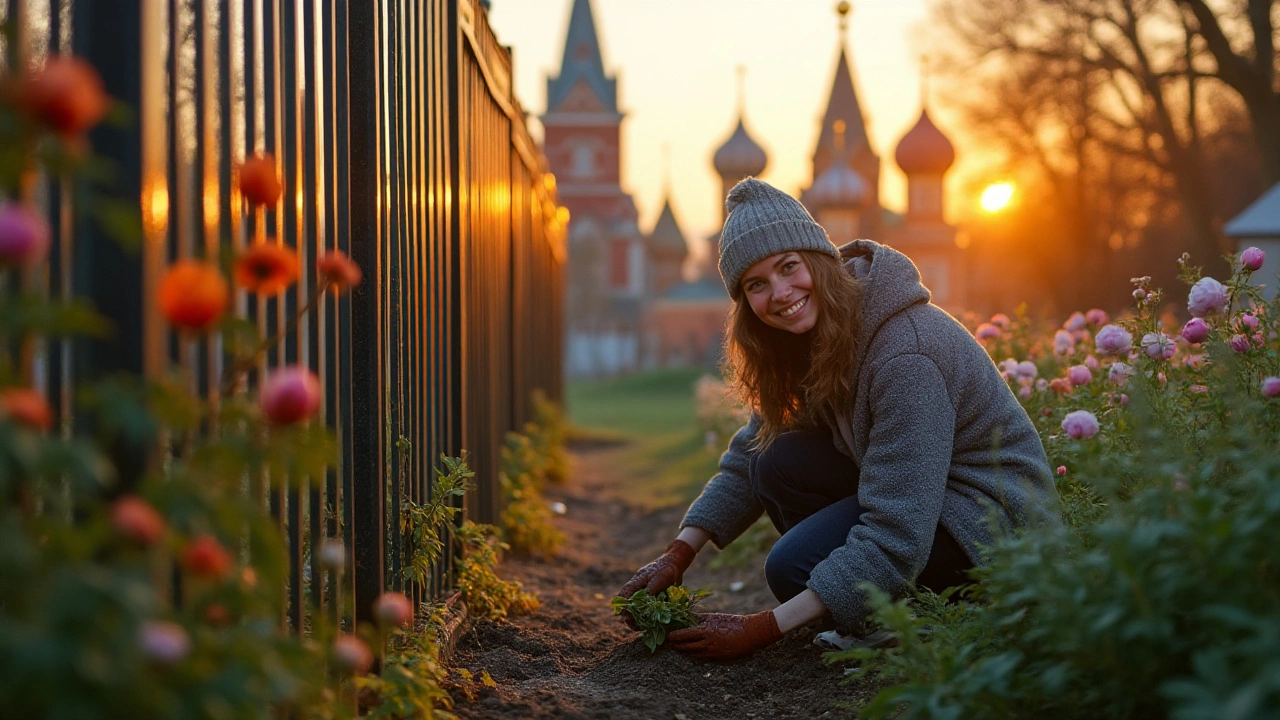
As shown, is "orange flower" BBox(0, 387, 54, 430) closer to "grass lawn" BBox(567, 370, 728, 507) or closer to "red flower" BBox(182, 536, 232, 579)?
"red flower" BBox(182, 536, 232, 579)

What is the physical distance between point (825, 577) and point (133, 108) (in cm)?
201

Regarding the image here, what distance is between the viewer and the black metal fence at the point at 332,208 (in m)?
1.43

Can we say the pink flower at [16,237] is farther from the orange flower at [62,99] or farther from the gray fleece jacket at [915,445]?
the gray fleece jacket at [915,445]

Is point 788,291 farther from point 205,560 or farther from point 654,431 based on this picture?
point 654,431

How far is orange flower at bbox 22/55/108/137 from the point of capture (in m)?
1.02

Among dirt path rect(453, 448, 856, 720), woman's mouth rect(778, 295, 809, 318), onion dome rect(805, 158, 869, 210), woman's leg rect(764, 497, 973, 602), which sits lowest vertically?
dirt path rect(453, 448, 856, 720)

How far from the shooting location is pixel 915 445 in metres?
2.93

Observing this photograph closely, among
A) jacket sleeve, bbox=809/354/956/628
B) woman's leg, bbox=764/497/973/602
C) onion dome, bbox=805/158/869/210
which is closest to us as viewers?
jacket sleeve, bbox=809/354/956/628

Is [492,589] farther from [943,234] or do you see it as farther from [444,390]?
[943,234]

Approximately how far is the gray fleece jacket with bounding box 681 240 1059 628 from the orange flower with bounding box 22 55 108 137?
2.18 m

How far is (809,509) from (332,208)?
5.79ft

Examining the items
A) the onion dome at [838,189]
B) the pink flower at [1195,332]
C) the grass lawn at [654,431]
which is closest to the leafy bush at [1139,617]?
the pink flower at [1195,332]

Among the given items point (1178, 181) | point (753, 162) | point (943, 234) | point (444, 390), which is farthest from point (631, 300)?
point (444, 390)

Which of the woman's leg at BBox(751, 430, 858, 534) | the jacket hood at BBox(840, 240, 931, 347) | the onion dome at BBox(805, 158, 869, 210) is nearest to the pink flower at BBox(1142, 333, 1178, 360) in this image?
the jacket hood at BBox(840, 240, 931, 347)
